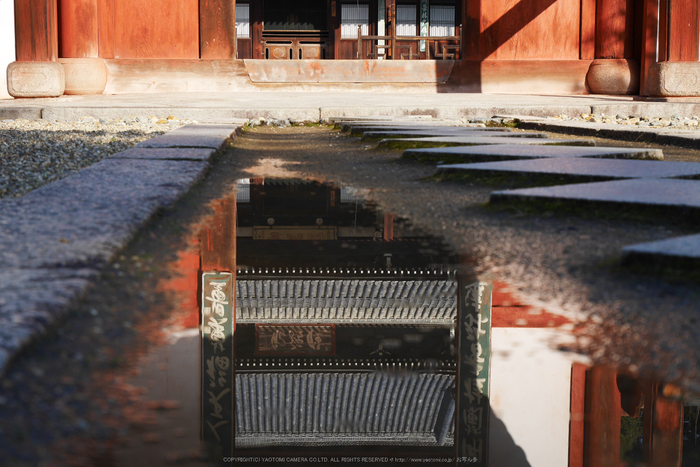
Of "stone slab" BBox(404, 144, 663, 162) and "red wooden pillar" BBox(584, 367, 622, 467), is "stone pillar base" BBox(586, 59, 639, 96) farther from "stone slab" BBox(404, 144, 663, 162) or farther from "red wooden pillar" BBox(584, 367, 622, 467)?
"red wooden pillar" BBox(584, 367, 622, 467)

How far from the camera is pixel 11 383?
52 cm

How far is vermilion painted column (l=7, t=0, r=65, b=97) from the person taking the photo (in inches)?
239

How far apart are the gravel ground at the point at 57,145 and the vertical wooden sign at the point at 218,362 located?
982 millimetres

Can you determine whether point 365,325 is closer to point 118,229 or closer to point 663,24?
point 118,229

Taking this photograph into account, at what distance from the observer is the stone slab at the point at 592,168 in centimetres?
169

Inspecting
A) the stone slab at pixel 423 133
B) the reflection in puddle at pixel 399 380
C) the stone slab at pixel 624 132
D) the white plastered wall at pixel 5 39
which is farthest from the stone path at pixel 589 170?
the white plastered wall at pixel 5 39

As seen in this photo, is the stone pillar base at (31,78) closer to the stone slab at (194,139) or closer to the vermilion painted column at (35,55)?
the vermilion painted column at (35,55)

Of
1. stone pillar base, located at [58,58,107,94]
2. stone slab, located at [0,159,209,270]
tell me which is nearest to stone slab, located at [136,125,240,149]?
stone slab, located at [0,159,209,270]

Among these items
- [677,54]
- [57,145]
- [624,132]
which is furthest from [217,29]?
[624,132]

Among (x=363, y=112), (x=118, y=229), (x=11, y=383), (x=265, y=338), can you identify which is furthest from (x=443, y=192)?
(x=363, y=112)

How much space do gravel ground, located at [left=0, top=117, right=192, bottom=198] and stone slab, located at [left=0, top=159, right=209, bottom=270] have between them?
276 millimetres

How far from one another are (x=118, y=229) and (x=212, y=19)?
7.00 m

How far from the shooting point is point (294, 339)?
770 millimetres

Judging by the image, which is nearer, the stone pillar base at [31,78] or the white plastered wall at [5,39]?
the stone pillar base at [31,78]
